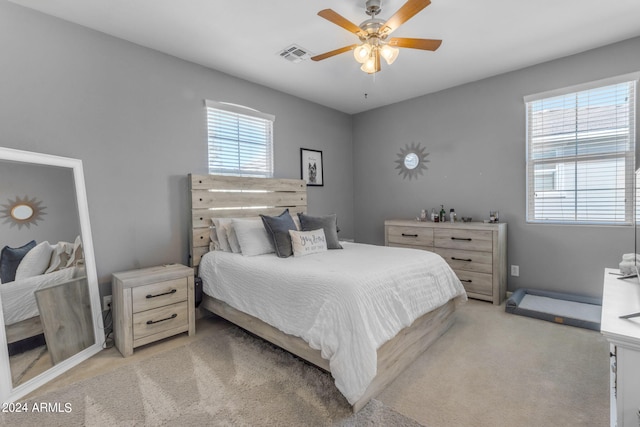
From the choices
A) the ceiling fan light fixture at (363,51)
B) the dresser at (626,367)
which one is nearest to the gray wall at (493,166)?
the ceiling fan light fixture at (363,51)

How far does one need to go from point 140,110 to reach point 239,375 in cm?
247

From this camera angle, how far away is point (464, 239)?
11.5 feet

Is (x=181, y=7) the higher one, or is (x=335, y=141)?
(x=181, y=7)

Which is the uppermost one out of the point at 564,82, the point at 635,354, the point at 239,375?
the point at 564,82

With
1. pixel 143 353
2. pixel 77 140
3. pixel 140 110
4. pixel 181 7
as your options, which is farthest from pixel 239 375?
pixel 181 7

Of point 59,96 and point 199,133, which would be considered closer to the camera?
point 59,96

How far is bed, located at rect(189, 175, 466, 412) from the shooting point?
1.69 m

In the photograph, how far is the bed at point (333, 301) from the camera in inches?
66.5

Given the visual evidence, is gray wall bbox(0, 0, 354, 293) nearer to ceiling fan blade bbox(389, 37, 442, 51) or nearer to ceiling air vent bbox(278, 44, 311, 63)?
ceiling air vent bbox(278, 44, 311, 63)

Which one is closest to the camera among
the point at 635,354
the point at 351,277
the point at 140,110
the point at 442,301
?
the point at 635,354

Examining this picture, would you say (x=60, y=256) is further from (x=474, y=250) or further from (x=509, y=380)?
(x=474, y=250)

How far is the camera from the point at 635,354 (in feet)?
3.31

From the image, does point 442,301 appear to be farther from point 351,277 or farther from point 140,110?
point 140,110

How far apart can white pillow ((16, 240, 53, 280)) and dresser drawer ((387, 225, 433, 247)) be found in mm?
3529
